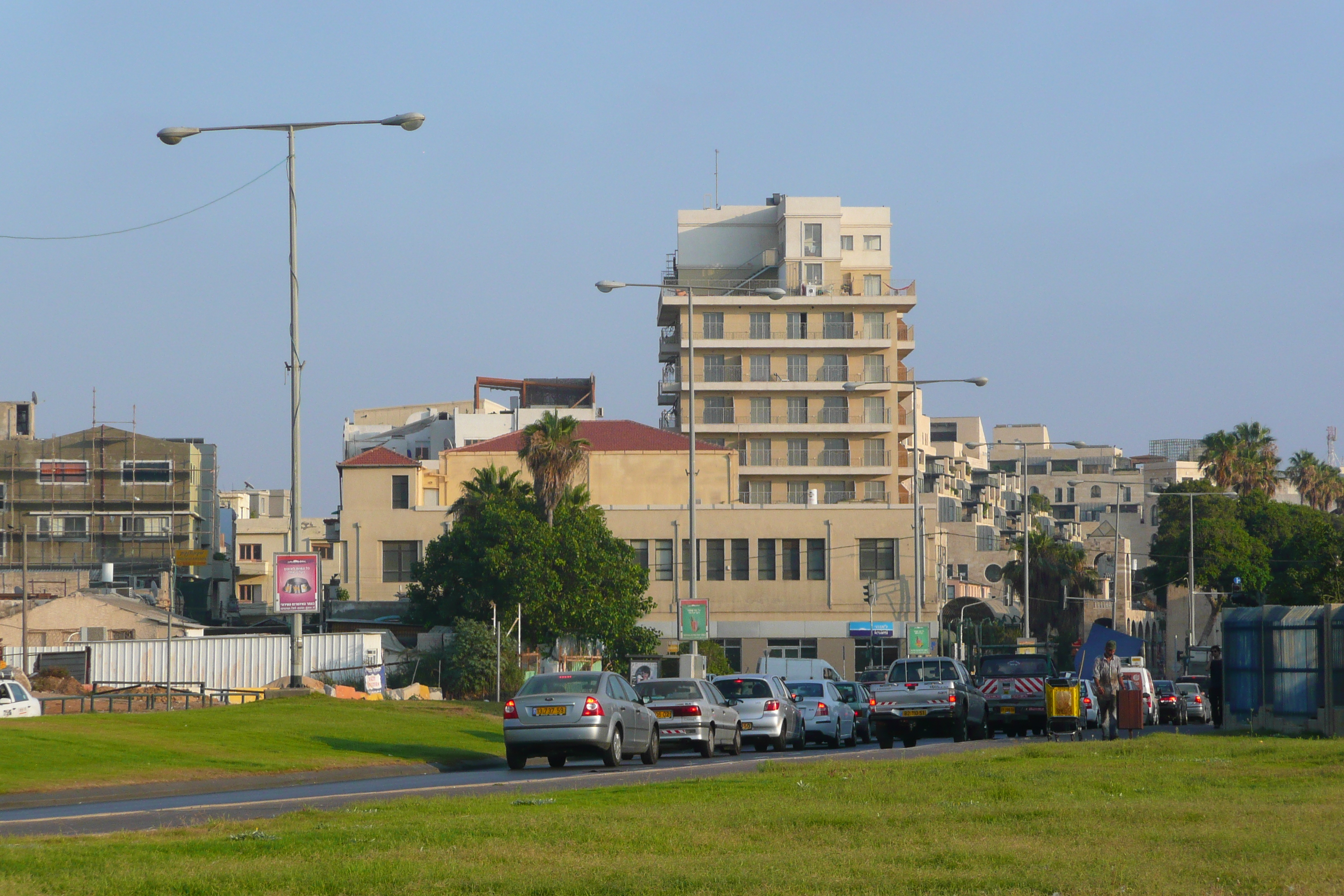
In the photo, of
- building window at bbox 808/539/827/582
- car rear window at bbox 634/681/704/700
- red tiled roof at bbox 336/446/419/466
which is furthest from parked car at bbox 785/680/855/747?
red tiled roof at bbox 336/446/419/466

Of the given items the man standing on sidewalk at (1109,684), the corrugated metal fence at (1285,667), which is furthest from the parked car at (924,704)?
the corrugated metal fence at (1285,667)

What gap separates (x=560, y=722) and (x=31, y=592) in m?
66.4

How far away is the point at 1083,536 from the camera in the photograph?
5817 inches

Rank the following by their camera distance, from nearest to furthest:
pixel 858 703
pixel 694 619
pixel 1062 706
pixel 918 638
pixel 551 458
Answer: pixel 1062 706 < pixel 858 703 < pixel 694 619 < pixel 918 638 < pixel 551 458

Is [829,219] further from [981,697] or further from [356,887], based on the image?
[356,887]

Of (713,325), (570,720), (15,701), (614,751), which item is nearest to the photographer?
(570,720)

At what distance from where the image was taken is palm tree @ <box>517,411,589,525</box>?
71938 mm

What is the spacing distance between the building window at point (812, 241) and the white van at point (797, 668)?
5165cm

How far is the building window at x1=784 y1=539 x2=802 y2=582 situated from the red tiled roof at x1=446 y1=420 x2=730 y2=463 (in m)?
8.18

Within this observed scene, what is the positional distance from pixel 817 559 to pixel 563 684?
6068cm

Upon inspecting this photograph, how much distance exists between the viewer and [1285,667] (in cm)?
2794

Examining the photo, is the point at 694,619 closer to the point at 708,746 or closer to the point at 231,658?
the point at 708,746

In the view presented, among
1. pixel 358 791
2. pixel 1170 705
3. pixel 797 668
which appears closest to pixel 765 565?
pixel 797 668

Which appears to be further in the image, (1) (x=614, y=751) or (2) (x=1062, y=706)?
(2) (x=1062, y=706)
